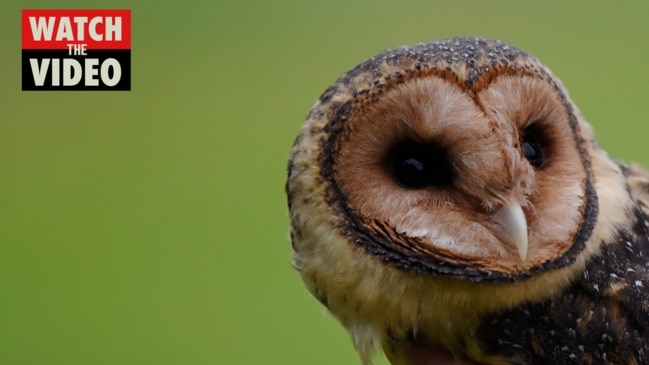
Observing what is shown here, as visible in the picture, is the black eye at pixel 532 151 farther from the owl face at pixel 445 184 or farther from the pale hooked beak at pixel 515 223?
the pale hooked beak at pixel 515 223

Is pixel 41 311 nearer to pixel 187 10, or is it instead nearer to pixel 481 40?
pixel 187 10

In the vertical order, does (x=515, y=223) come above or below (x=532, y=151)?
below

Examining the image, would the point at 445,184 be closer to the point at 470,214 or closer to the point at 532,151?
the point at 470,214

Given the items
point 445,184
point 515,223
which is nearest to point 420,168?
point 445,184

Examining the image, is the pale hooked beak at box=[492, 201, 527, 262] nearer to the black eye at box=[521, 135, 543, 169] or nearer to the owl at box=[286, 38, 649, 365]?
the owl at box=[286, 38, 649, 365]

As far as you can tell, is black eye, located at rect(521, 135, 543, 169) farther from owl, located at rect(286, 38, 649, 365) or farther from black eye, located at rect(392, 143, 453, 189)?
black eye, located at rect(392, 143, 453, 189)

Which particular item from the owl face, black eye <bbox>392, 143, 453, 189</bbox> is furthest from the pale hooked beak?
black eye <bbox>392, 143, 453, 189</bbox>

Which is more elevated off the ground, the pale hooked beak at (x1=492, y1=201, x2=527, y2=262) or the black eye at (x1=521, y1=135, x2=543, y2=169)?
the black eye at (x1=521, y1=135, x2=543, y2=169)

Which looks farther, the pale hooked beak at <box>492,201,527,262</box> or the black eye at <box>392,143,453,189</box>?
the black eye at <box>392,143,453,189</box>
